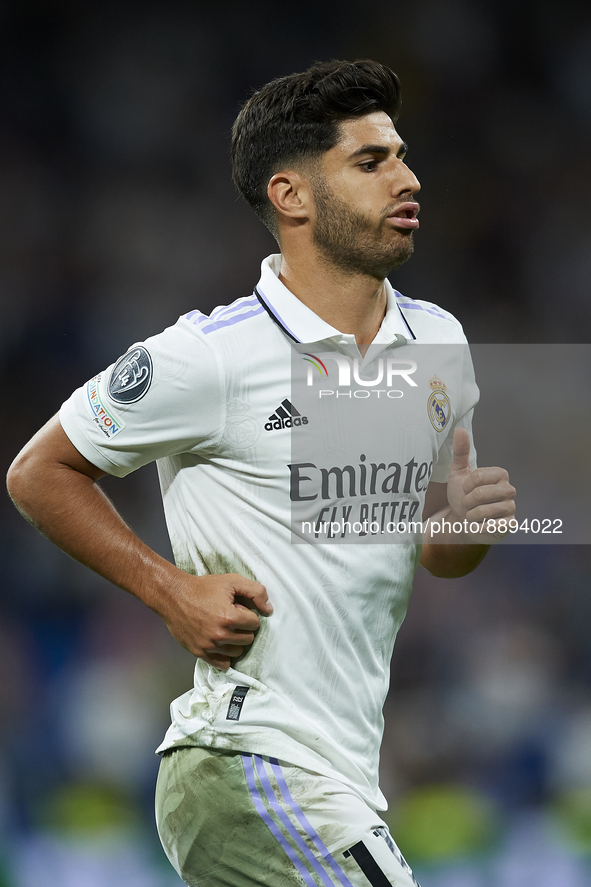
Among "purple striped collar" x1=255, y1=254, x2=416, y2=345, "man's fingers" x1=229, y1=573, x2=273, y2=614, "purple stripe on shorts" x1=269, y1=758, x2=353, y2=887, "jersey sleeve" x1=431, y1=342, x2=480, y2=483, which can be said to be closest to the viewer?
"purple stripe on shorts" x1=269, y1=758, x2=353, y2=887

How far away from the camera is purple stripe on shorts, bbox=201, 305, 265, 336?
155 cm

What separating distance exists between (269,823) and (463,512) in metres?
0.60

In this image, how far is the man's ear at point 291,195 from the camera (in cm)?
171

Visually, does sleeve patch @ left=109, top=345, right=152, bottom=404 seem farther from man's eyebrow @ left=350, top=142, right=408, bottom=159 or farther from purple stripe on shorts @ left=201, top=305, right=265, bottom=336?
man's eyebrow @ left=350, top=142, right=408, bottom=159

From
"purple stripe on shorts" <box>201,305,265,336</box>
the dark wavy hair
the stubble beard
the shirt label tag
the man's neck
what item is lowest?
the shirt label tag

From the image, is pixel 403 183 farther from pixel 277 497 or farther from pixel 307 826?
pixel 307 826

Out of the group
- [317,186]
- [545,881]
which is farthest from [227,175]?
[545,881]

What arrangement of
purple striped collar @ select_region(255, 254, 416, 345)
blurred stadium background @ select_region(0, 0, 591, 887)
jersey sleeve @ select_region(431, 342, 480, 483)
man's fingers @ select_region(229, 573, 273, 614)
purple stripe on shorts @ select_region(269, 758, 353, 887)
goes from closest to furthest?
purple stripe on shorts @ select_region(269, 758, 353, 887) < man's fingers @ select_region(229, 573, 273, 614) < purple striped collar @ select_region(255, 254, 416, 345) < jersey sleeve @ select_region(431, 342, 480, 483) < blurred stadium background @ select_region(0, 0, 591, 887)

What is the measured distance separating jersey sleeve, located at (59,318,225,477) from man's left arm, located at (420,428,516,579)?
17.2 inches

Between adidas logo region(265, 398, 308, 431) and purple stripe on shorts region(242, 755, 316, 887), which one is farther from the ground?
adidas logo region(265, 398, 308, 431)

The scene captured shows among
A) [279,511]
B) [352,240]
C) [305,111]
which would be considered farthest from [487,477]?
[305,111]

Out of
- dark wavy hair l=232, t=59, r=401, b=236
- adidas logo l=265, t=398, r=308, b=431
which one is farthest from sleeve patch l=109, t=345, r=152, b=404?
dark wavy hair l=232, t=59, r=401, b=236

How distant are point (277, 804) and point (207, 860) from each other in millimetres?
167

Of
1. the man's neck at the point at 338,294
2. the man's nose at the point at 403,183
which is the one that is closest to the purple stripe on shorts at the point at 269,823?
the man's neck at the point at 338,294
